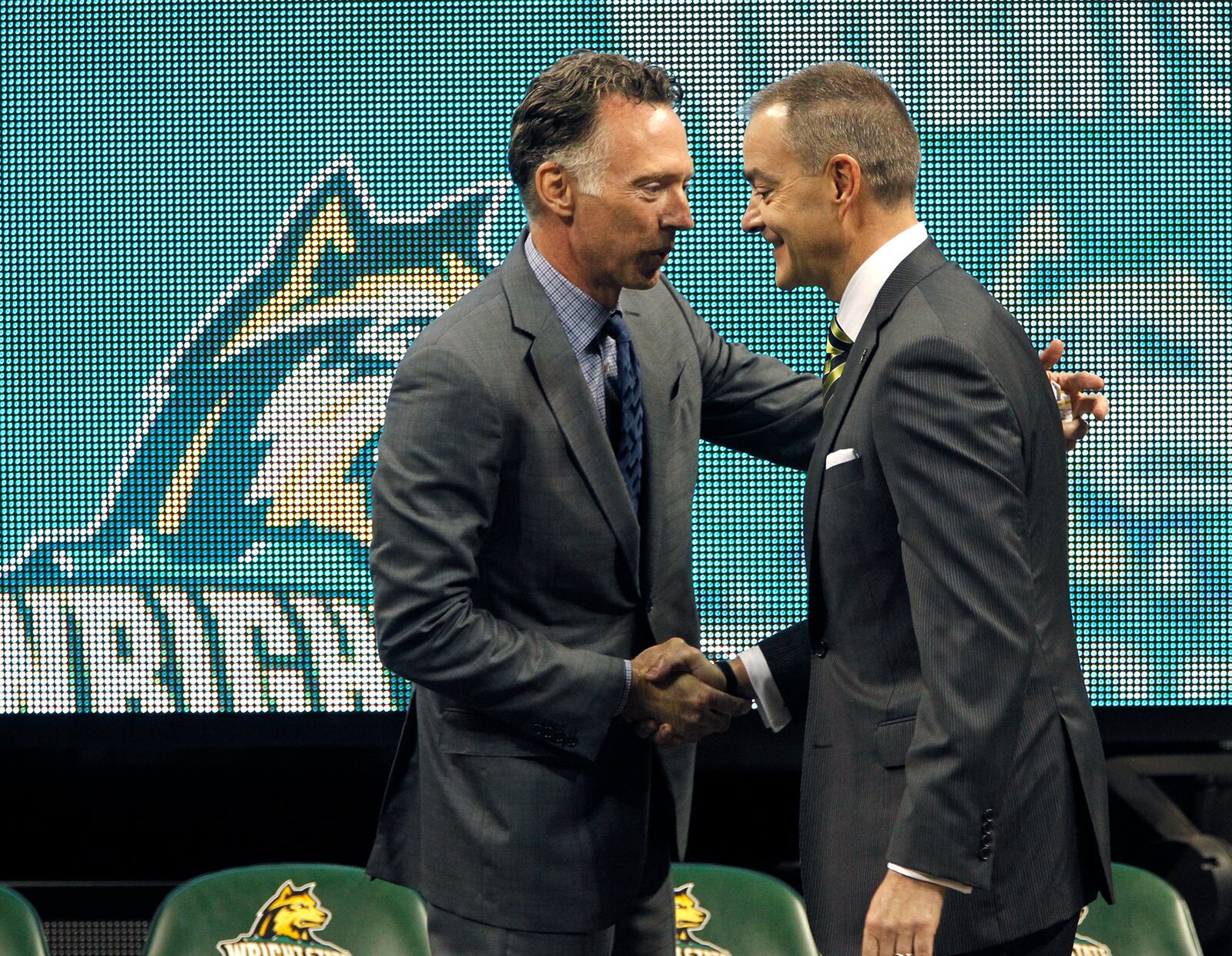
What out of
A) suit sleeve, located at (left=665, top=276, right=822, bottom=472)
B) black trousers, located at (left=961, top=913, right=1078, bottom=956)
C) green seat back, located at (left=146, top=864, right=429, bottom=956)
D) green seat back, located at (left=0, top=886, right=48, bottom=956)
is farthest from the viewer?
green seat back, located at (left=146, top=864, right=429, bottom=956)

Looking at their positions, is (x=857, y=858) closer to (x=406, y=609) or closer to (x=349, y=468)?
(x=406, y=609)

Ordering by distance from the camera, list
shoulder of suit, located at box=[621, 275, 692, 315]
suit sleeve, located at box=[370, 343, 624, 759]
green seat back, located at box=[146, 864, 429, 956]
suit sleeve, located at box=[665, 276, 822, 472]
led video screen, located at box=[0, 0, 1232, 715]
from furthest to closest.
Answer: led video screen, located at box=[0, 0, 1232, 715] → green seat back, located at box=[146, 864, 429, 956] → suit sleeve, located at box=[665, 276, 822, 472] → shoulder of suit, located at box=[621, 275, 692, 315] → suit sleeve, located at box=[370, 343, 624, 759]

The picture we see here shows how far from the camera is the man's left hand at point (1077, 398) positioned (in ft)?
6.53

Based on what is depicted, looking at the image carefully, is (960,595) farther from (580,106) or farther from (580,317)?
(580,106)

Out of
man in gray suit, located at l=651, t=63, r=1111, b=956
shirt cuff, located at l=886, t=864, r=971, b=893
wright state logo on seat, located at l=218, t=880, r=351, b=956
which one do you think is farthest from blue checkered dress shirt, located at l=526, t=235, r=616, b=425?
wright state logo on seat, located at l=218, t=880, r=351, b=956

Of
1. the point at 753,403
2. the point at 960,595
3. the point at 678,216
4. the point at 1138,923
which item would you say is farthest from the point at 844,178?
the point at 1138,923

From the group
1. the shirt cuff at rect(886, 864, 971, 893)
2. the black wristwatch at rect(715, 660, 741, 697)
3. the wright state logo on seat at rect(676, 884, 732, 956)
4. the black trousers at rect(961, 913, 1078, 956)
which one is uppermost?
the black wristwatch at rect(715, 660, 741, 697)

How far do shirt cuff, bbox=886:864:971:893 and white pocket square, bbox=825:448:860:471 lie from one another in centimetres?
46

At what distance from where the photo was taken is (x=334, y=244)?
2928mm

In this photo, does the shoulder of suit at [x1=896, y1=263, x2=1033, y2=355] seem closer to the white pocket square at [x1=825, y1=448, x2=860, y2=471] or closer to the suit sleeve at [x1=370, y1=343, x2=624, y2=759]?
the white pocket square at [x1=825, y1=448, x2=860, y2=471]

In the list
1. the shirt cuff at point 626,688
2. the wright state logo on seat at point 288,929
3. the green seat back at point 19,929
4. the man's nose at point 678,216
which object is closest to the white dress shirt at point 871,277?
the man's nose at point 678,216

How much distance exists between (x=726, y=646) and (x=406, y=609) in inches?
49.5

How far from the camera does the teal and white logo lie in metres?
2.92

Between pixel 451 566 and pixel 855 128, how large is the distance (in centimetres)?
78
